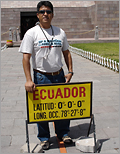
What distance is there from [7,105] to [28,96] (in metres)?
2.72

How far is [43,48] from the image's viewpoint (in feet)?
11.7

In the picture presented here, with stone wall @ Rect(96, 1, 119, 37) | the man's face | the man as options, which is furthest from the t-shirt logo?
stone wall @ Rect(96, 1, 119, 37)

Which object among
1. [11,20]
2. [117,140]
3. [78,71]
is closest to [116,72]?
[78,71]

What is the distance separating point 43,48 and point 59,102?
0.81 meters

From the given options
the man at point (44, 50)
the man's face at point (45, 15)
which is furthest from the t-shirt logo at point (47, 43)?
the man's face at point (45, 15)

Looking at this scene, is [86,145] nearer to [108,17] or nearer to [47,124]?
[47,124]

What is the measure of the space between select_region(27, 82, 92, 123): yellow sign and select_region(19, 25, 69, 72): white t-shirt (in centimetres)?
35

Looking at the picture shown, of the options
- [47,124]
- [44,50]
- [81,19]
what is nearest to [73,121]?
[47,124]

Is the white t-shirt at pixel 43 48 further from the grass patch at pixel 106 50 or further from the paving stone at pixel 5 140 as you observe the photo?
the grass patch at pixel 106 50

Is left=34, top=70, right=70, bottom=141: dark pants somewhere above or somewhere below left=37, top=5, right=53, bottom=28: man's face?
below

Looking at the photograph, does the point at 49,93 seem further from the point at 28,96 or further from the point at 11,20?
the point at 11,20

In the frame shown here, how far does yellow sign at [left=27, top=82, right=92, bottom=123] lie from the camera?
351 centimetres

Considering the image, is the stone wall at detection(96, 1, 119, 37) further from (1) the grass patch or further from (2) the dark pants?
(2) the dark pants

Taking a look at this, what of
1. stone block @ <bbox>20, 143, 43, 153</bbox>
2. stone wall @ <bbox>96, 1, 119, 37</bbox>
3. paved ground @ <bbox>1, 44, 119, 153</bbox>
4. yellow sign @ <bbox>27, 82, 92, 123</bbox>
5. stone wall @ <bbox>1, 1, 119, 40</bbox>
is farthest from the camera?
stone wall @ <bbox>96, 1, 119, 37</bbox>
